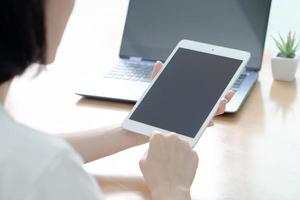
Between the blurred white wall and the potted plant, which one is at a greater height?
the potted plant

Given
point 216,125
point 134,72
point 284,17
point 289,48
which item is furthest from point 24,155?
point 284,17

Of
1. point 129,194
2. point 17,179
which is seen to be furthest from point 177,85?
point 17,179

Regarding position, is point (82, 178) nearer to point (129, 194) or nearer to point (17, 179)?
point (17, 179)

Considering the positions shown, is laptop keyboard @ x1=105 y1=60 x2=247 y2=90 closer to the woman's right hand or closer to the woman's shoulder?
the woman's right hand

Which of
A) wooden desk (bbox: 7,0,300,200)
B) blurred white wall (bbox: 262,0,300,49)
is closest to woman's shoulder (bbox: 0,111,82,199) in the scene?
wooden desk (bbox: 7,0,300,200)

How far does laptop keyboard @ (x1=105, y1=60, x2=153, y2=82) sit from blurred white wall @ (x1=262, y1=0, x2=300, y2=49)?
997 mm

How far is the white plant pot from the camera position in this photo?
1.24 m

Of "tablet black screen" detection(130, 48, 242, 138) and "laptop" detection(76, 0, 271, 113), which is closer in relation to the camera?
"tablet black screen" detection(130, 48, 242, 138)

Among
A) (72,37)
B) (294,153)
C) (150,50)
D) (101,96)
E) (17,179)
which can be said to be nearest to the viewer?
(17,179)

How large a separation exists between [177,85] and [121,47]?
0.41 metres

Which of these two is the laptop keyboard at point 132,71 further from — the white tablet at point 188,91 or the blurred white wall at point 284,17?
the blurred white wall at point 284,17

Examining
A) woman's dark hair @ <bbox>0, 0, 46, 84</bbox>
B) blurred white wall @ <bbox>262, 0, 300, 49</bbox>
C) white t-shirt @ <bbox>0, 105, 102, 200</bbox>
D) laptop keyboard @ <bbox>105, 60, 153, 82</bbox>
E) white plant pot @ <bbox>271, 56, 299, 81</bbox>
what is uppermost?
woman's dark hair @ <bbox>0, 0, 46, 84</bbox>

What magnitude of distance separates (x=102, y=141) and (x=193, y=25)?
45 centimetres

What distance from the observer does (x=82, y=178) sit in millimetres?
557
